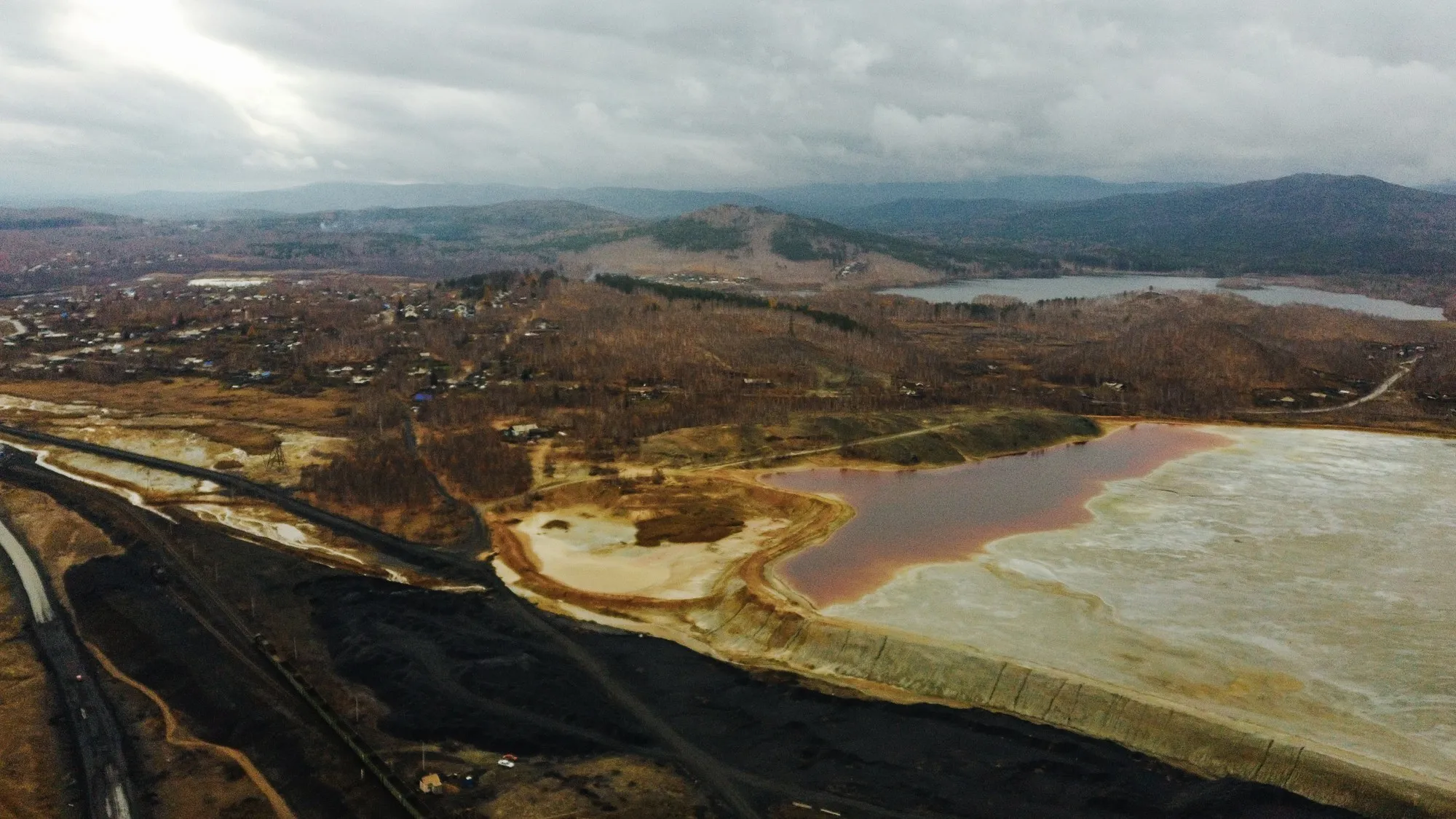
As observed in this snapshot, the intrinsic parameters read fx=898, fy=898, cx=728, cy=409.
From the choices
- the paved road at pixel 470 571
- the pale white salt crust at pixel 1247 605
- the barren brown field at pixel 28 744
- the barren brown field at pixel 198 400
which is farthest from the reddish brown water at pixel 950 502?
the barren brown field at pixel 198 400

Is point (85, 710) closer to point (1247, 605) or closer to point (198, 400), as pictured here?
point (1247, 605)

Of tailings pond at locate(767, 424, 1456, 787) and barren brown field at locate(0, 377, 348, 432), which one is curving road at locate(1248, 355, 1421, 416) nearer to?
tailings pond at locate(767, 424, 1456, 787)

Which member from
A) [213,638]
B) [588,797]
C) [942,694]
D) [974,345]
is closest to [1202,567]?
[942,694]

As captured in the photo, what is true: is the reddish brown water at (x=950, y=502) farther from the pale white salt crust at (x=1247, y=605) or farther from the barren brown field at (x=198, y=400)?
the barren brown field at (x=198, y=400)

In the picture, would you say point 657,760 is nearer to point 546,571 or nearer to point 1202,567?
point 546,571

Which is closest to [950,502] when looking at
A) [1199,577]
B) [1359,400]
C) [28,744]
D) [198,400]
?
[1199,577]
